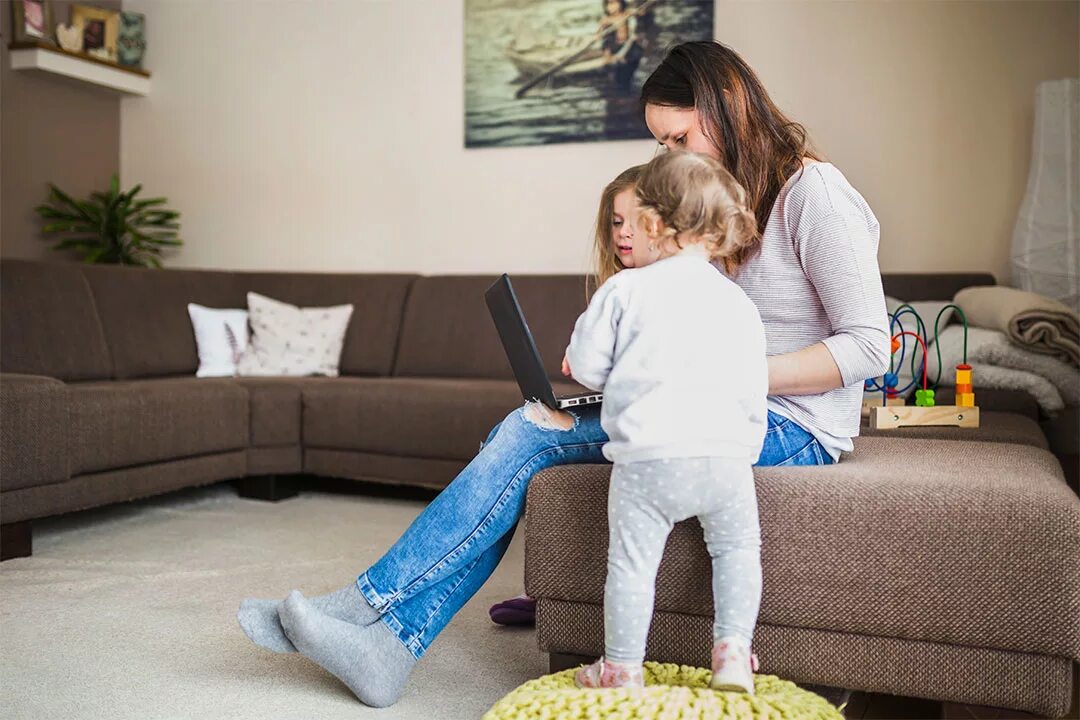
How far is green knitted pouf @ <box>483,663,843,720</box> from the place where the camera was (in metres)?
1.28

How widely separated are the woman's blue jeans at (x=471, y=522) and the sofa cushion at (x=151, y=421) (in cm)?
151

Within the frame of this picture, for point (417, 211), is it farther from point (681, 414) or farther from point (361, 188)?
point (681, 414)

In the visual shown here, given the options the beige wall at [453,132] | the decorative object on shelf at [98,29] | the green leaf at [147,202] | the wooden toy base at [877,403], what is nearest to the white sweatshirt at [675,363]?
the wooden toy base at [877,403]

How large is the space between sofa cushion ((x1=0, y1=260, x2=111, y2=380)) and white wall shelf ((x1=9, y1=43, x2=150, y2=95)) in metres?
1.35

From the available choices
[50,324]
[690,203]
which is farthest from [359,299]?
[690,203]

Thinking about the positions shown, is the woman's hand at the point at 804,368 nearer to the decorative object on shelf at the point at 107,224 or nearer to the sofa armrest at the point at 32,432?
the sofa armrest at the point at 32,432

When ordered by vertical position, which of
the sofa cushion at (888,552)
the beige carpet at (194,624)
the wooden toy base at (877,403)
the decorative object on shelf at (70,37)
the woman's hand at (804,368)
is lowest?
the beige carpet at (194,624)

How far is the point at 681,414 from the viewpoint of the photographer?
4.48ft

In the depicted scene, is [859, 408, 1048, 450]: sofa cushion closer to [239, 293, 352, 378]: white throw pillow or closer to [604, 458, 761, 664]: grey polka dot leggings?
[604, 458, 761, 664]: grey polka dot leggings

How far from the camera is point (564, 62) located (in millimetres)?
4215

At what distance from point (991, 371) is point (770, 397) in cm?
152

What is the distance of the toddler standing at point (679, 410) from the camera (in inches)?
53.9

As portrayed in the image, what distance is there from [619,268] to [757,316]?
479 mm

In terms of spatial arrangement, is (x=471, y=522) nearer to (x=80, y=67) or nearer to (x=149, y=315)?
(x=149, y=315)
